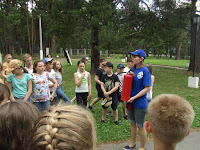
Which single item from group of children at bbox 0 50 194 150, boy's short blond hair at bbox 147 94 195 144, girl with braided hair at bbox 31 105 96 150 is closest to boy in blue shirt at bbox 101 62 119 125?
group of children at bbox 0 50 194 150

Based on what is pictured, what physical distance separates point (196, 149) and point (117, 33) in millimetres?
7603

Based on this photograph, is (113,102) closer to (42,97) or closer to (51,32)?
(42,97)

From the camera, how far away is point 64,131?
1.01 meters

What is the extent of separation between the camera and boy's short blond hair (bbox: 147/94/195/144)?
1432 mm

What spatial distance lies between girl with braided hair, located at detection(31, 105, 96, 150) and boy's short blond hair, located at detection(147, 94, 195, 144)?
645 millimetres

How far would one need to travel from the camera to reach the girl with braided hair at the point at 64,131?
99cm

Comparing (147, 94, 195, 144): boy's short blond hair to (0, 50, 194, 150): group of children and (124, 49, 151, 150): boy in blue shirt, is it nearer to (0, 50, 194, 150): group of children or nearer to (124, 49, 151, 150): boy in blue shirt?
(0, 50, 194, 150): group of children

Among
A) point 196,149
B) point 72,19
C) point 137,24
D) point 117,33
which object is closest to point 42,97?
point 196,149

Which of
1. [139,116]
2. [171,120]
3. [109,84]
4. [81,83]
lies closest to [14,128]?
[171,120]

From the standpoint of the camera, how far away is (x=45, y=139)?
1003mm

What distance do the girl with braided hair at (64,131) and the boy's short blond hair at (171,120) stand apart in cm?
64

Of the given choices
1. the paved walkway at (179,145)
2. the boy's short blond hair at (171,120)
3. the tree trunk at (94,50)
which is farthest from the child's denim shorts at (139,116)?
the tree trunk at (94,50)

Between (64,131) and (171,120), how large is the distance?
0.92m

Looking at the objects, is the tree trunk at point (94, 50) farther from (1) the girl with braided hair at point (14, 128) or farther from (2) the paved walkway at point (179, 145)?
(1) the girl with braided hair at point (14, 128)
